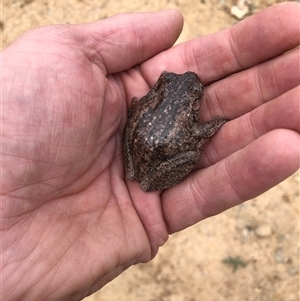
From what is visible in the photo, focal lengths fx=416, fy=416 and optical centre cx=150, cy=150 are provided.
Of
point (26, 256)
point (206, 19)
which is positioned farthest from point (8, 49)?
point (206, 19)

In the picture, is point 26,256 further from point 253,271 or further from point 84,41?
point 253,271

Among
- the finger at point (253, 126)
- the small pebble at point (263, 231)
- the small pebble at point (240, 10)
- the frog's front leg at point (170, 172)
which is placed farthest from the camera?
the small pebble at point (240, 10)

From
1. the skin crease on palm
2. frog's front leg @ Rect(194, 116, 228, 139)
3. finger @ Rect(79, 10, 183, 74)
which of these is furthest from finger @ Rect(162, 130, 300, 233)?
finger @ Rect(79, 10, 183, 74)

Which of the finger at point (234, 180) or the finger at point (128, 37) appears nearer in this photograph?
the finger at point (234, 180)

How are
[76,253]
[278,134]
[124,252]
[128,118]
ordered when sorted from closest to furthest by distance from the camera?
[278,134]
[76,253]
[124,252]
[128,118]

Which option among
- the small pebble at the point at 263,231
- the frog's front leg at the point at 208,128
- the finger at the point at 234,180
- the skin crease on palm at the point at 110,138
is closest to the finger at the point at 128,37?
the skin crease on palm at the point at 110,138

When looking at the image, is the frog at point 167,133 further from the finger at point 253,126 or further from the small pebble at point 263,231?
the small pebble at point 263,231

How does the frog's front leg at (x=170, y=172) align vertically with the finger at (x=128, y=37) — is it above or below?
below
